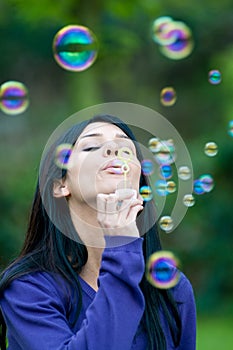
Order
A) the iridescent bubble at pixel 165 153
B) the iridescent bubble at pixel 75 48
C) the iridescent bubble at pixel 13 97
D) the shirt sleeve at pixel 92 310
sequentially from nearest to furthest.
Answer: the shirt sleeve at pixel 92 310 < the iridescent bubble at pixel 165 153 < the iridescent bubble at pixel 75 48 < the iridescent bubble at pixel 13 97

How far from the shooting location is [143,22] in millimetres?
11344

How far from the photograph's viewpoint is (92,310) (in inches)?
77.2

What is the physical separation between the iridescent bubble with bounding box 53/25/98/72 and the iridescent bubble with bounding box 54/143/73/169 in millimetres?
1219

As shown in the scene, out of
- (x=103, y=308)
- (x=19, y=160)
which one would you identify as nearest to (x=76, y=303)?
(x=103, y=308)

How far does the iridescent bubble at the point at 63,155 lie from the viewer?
2.14 m

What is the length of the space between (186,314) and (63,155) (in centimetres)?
55

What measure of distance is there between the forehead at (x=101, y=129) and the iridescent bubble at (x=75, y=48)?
119 centimetres

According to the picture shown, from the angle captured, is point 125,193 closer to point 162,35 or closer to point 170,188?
point 170,188

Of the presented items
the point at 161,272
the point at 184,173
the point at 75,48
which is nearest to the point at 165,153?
the point at 184,173

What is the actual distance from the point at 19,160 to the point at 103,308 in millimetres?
8973

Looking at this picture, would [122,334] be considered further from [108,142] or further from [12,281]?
[108,142]

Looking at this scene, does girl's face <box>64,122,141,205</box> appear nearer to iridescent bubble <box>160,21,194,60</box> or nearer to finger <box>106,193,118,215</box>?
finger <box>106,193,118,215</box>

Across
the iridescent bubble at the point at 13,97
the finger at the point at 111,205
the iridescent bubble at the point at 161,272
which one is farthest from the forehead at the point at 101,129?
the iridescent bubble at the point at 13,97

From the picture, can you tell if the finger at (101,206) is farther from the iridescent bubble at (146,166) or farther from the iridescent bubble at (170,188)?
the iridescent bubble at (170,188)
